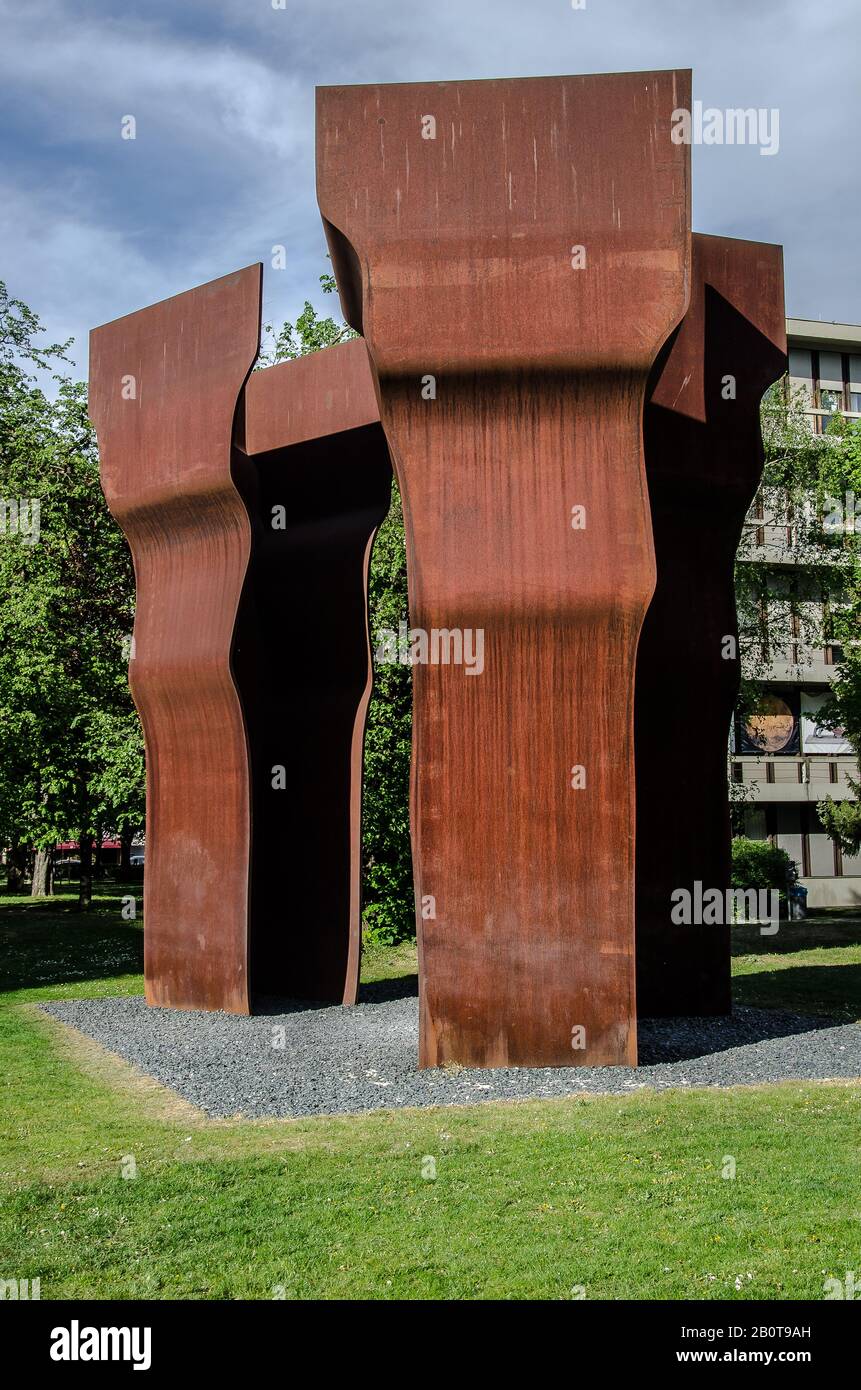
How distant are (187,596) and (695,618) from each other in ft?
→ 19.7

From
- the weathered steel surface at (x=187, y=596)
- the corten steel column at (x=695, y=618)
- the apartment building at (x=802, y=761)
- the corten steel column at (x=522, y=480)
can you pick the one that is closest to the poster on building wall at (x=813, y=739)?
the apartment building at (x=802, y=761)

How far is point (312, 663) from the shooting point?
1548 centimetres

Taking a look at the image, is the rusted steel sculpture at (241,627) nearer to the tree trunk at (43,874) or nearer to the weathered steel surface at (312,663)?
the weathered steel surface at (312,663)

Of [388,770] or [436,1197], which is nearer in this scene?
[436,1197]

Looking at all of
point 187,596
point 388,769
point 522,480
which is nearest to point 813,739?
point 388,769

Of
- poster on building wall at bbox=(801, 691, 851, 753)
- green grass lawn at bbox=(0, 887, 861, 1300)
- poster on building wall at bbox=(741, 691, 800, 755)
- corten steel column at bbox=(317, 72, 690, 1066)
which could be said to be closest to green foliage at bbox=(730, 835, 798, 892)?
poster on building wall at bbox=(741, 691, 800, 755)

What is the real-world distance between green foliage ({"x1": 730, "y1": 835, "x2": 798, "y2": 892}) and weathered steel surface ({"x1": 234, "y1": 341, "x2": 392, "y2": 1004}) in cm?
1468

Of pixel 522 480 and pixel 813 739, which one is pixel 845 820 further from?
pixel 522 480

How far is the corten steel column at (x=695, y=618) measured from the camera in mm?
13641

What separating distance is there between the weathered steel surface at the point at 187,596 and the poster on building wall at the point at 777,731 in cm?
2711

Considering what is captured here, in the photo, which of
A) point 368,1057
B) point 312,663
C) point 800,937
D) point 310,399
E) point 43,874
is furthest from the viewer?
point 43,874
